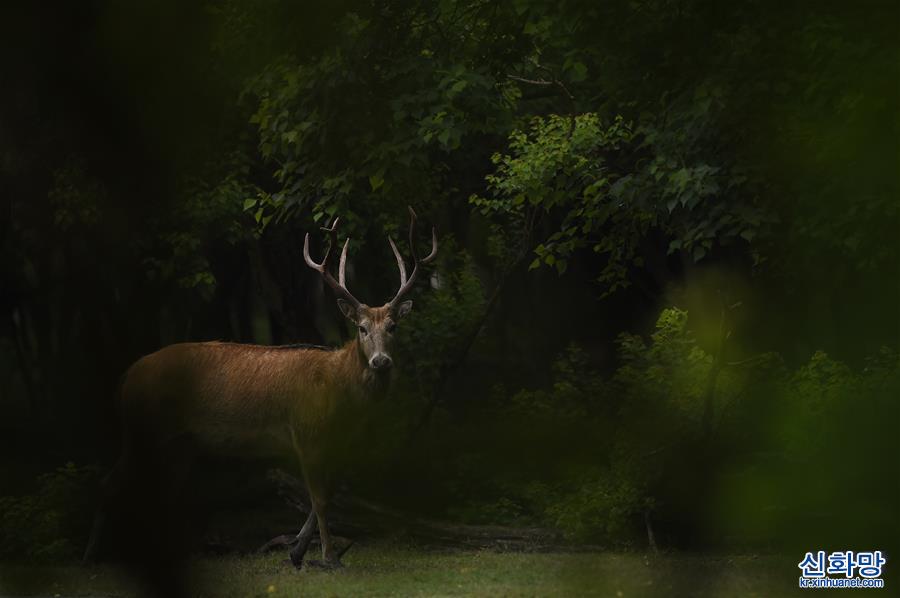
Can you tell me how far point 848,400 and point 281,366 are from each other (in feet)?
33.8

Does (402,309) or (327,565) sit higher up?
(402,309)

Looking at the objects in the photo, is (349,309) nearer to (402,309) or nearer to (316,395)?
(402,309)

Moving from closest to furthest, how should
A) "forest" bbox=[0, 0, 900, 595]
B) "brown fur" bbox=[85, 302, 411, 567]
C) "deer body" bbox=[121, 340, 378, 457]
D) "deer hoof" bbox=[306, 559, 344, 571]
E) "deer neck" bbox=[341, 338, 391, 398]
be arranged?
"forest" bbox=[0, 0, 900, 595]
"deer hoof" bbox=[306, 559, 344, 571]
"brown fur" bbox=[85, 302, 411, 567]
"deer neck" bbox=[341, 338, 391, 398]
"deer body" bbox=[121, 340, 378, 457]

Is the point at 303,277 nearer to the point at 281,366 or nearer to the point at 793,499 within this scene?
the point at 281,366

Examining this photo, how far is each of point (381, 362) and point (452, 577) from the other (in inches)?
73.1

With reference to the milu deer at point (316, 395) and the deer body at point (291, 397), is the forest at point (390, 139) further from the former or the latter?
the deer body at point (291, 397)

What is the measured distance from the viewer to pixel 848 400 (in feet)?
5.05

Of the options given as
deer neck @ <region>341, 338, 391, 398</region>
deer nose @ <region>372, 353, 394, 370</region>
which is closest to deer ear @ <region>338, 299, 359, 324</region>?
deer neck @ <region>341, 338, 391, 398</region>

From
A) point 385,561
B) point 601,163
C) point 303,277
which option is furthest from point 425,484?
point 303,277

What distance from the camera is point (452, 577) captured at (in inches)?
384

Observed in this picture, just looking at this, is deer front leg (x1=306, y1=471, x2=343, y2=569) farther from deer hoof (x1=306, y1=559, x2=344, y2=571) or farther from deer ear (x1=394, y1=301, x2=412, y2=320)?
deer ear (x1=394, y1=301, x2=412, y2=320)

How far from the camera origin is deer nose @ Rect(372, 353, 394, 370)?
1062 cm

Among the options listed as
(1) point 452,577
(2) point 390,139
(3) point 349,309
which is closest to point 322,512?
(1) point 452,577

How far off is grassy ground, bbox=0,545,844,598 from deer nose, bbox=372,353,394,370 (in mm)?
1599
